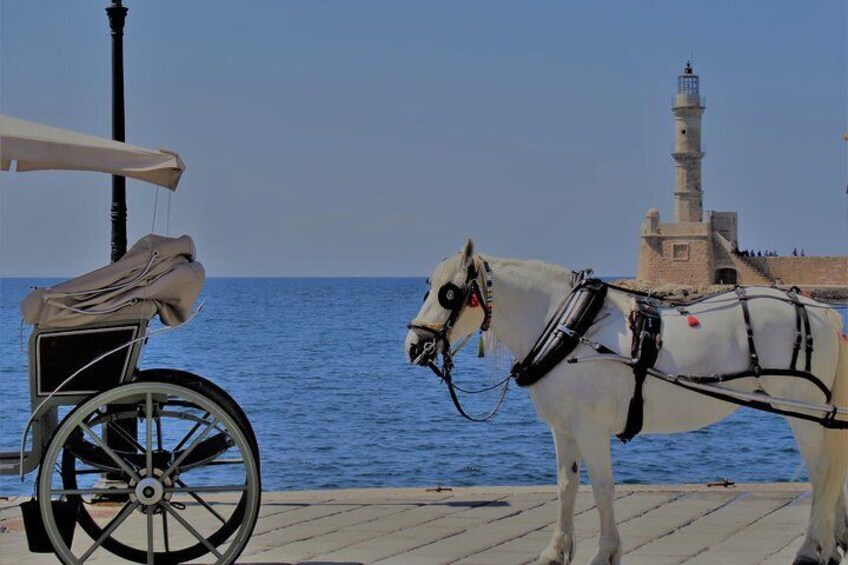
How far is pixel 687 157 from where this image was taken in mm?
89562

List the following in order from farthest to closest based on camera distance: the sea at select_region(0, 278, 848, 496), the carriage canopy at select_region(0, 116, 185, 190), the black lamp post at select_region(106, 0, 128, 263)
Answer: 1. the sea at select_region(0, 278, 848, 496)
2. the black lamp post at select_region(106, 0, 128, 263)
3. the carriage canopy at select_region(0, 116, 185, 190)

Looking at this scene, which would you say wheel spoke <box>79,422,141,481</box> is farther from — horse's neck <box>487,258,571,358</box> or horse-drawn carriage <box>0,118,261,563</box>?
horse's neck <box>487,258,571,358</box>

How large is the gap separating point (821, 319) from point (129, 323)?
320 cm

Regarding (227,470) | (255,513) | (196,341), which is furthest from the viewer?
(196,341)

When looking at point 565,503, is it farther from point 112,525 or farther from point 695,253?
point 695,253

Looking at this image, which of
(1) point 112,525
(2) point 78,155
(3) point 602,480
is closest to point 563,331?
(3) point 602,480

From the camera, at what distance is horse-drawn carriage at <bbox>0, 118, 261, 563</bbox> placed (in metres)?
6.07

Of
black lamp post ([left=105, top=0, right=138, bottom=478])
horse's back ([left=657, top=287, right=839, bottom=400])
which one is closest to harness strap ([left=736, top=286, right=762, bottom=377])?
horse's back ([left=657, top=287, right=839, bottom=400])

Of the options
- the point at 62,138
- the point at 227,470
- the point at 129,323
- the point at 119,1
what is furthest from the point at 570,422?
the point at 227,470

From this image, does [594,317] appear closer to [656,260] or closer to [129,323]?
[129,323]

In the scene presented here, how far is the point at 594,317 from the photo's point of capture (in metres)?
6.31

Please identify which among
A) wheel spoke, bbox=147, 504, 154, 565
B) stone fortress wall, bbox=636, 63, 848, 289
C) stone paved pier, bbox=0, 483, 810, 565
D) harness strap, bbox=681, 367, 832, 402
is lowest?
stone paved pier, bbox=0, 483, 810, 565

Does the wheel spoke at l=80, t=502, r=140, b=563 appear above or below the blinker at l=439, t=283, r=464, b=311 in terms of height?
below

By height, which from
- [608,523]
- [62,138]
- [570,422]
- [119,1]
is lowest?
[608,523]
